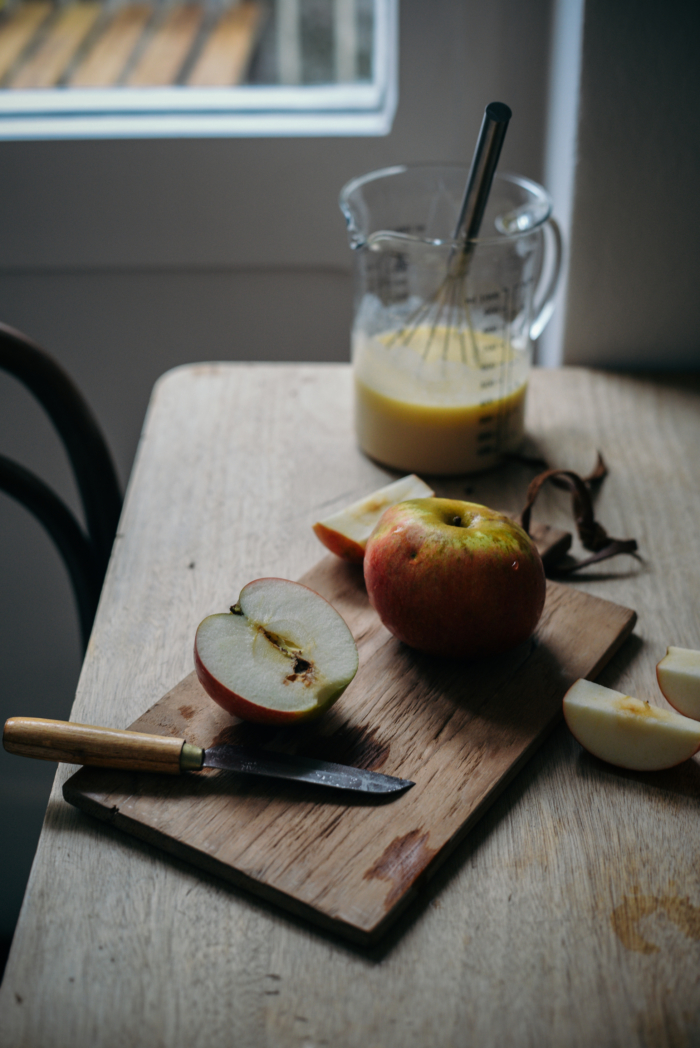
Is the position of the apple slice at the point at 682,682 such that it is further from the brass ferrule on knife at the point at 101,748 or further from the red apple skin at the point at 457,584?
the brass ferrule on knife at the point at 101,748

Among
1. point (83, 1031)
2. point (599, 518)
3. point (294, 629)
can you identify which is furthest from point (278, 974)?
point (599, 518)

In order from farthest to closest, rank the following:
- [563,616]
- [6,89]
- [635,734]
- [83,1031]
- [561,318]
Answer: [6,89]
[561,318]
[563,616]
[635,734]
[83,1031]

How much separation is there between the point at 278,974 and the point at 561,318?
2.72ft

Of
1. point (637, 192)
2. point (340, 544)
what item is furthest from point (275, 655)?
point (637, 192)

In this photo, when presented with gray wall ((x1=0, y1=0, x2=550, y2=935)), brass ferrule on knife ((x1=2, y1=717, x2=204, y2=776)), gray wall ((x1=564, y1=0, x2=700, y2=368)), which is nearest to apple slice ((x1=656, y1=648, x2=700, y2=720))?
brass ferrule on knife ((x1=2, y1=717, x2=204, y2=776))

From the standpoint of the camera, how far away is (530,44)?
1096 mm

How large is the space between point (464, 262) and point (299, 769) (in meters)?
0.48

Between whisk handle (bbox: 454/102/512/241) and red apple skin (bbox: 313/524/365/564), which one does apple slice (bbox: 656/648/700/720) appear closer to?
red apple skin (bbox: 313/524/365/564)

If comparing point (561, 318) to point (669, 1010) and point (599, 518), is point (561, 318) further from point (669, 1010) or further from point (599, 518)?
point (669, 1010)

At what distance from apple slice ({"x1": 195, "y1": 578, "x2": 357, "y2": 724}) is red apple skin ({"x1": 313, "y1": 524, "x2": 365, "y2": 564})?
0.10m

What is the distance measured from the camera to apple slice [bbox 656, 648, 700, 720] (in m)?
0.53

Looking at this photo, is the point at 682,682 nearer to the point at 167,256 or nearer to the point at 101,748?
the point at 101,748

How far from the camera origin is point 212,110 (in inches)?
46.9

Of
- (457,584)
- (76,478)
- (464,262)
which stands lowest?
(76,478)
